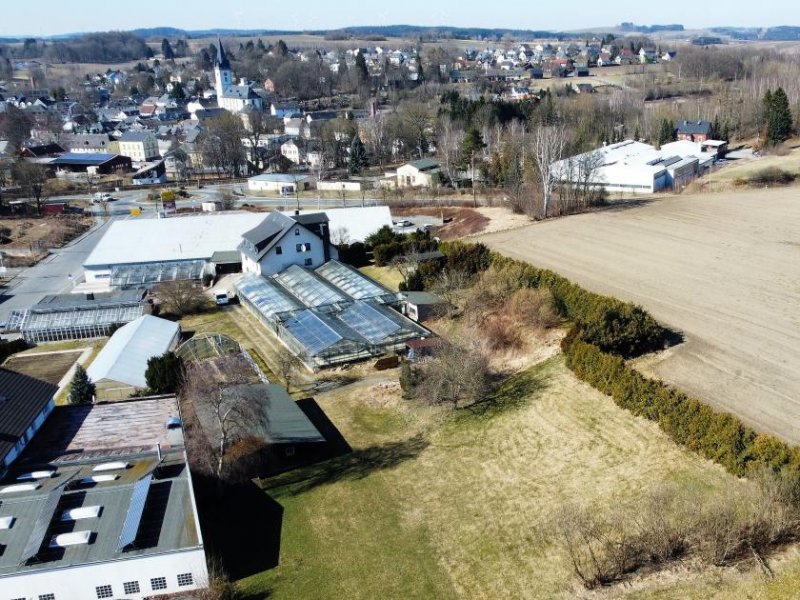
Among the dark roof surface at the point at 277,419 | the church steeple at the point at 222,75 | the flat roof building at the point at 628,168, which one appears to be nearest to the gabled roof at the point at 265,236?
the dark roof surface at the point at 277,419

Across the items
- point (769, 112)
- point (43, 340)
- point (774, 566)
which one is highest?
point (769, 112)

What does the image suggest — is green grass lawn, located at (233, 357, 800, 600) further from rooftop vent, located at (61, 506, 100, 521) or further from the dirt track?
rooftop vent, located at (61, 506, 100, 521)

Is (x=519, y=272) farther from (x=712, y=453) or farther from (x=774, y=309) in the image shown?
(x=712, y=453)

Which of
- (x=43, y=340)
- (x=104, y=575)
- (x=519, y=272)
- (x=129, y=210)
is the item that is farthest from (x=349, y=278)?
(x=129, y=210)

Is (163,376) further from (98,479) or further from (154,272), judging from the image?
(154,272)

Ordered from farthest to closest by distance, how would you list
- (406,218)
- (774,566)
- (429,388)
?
1. (406,218)
2. (429,388)
3. (774,566)

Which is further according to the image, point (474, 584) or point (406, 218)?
point (406, 218)

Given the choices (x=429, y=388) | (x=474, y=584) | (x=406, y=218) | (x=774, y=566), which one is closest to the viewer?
(x=774, y=566)

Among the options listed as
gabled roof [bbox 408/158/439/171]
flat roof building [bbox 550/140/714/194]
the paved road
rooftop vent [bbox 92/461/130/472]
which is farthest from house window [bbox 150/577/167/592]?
gabled roof [bbox 408/158/439/171]

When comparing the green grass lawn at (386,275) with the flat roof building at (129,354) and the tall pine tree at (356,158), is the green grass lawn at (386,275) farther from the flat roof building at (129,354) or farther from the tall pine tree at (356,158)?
the tall pine tree at (356,158)
